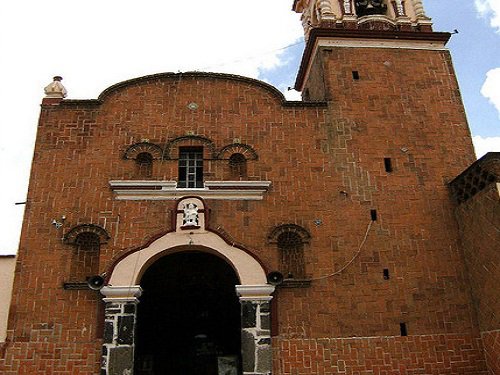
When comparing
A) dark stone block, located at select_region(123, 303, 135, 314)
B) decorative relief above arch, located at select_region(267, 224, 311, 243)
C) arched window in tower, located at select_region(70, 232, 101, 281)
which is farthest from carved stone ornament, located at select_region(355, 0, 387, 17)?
dark stone block, located at select_region(123, 303, 135, 314)

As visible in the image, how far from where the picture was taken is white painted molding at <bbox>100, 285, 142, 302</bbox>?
451 inches

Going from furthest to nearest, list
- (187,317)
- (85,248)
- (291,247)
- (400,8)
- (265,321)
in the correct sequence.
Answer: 1. (400,8)
2. (187,317)
3. (291,247)
4. (85,248)
5. (265,321)

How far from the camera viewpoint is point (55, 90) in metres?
13.9

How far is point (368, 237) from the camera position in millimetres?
12664

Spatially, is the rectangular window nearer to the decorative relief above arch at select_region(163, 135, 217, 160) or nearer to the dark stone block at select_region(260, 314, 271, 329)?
the decorative relief above arch at select_region(163, 135, 217, 160)

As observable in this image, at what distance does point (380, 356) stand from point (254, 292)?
10.2ft

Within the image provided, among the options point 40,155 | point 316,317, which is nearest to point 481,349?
point 316,317

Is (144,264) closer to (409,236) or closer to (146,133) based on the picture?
(146,133)

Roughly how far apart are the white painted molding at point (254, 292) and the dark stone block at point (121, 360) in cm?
265

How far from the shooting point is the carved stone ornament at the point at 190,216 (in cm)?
1230

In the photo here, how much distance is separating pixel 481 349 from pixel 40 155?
11.5 meters

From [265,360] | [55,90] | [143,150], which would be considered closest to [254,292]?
[265,360]

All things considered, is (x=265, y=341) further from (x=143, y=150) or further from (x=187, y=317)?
(x=143, y=150)

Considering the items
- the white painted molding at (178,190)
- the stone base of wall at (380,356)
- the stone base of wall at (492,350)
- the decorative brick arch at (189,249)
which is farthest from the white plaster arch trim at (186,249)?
the stone base of wall at (492,350)
